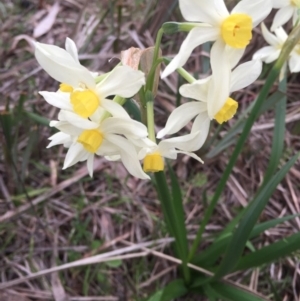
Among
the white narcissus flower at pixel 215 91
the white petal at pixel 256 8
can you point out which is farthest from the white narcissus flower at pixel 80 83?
the white petal at pixel 256 8

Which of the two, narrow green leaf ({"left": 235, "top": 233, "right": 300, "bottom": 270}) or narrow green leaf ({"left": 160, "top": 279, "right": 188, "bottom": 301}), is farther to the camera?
narrow green leaf ({"left": 160, "top": 279, "right": 188, "bottom": 301})

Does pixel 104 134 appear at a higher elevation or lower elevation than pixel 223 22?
lower

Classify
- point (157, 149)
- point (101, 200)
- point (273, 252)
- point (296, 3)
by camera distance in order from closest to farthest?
point (157, 149) → point (296, 3) → point (273, 252) → point (101, 200)

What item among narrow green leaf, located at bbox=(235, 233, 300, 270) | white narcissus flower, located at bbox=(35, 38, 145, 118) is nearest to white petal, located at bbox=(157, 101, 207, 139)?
white narcissus flower, located at bbox=(35, 38, 145, 118)

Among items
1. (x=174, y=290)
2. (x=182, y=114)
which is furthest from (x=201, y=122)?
(x=174, y=290)

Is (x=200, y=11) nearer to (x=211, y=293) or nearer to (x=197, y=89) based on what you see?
(x=197, y=89)

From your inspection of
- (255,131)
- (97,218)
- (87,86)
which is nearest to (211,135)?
(255,131)

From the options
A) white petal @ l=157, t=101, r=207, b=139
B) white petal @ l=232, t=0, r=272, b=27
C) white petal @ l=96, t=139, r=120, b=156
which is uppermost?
white petal @ l=232, t=0, r=272, b=27

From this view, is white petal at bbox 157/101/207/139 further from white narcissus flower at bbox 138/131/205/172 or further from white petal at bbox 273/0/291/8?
white petal at bbox 273/0/291/8
